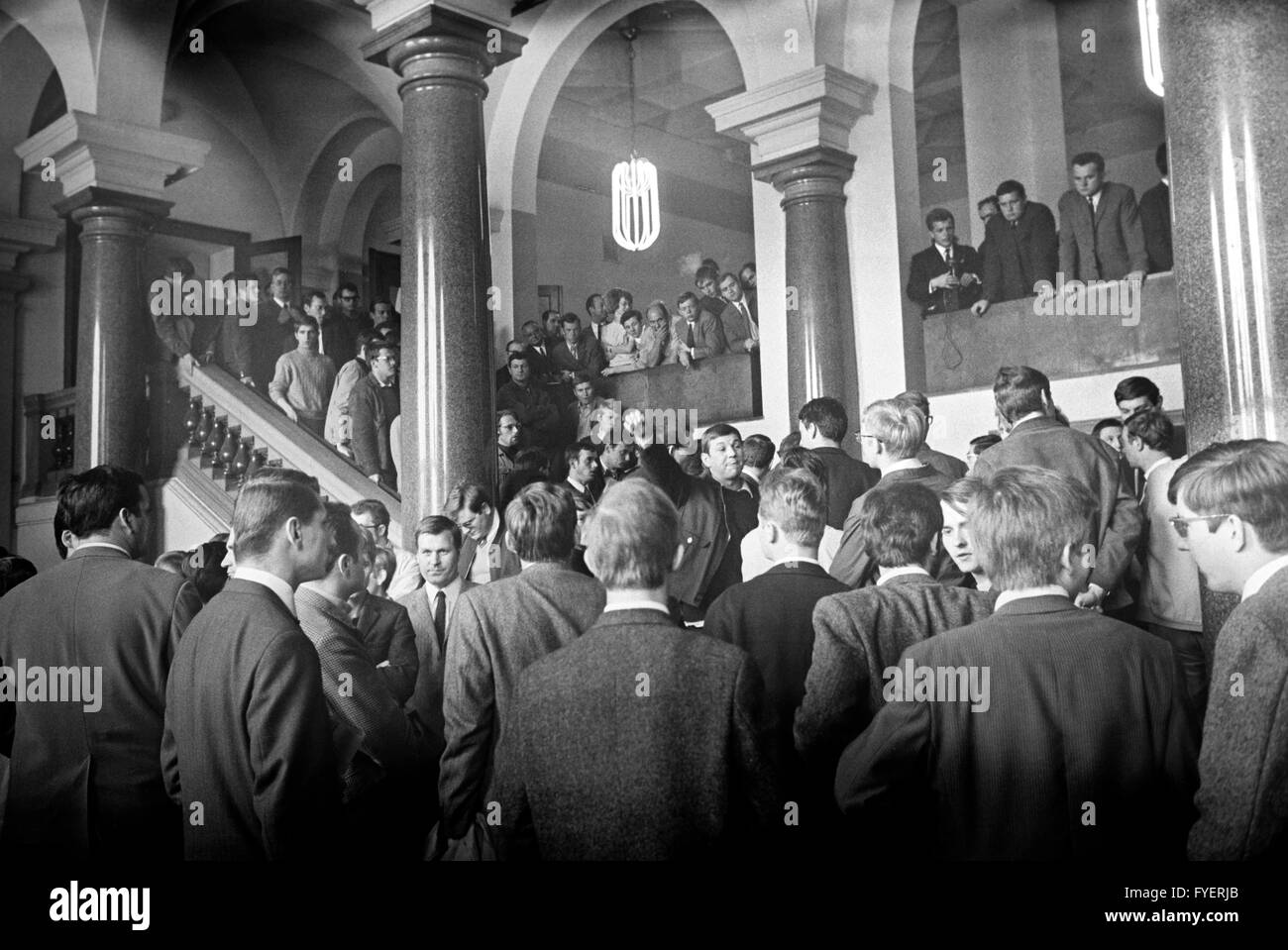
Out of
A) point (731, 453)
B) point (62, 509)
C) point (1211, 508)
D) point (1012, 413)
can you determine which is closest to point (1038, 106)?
point (731, 453)

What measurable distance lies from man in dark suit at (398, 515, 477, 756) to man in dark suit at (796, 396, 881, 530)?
1554 millimetres

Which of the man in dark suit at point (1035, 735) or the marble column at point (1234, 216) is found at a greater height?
the marble column at point (1234, 216)

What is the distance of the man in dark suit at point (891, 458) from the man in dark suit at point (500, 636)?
1.09 m

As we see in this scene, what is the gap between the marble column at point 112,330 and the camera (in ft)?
25.8

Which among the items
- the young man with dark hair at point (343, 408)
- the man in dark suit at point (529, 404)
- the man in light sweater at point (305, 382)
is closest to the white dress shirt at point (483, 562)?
the man in dark suit at point (529, 404)

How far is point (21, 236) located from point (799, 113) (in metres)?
6.50

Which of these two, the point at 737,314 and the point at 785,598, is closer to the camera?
the point at 785,598

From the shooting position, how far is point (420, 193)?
5.78 meters

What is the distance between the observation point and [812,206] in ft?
25.2

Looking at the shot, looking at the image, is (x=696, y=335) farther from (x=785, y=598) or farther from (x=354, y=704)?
(x=354, y=704)

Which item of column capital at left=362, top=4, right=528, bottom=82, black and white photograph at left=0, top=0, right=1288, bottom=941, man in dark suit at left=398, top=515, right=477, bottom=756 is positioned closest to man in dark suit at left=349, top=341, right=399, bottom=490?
black and white photograph at left=0, top=0, right=1288, bottom=941

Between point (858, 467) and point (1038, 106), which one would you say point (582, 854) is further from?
Answer: point (1038, 106)

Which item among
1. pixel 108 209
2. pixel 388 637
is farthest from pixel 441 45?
pixel 108 209

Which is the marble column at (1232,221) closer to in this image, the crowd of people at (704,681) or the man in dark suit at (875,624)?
the crowd of people at (704,681)
